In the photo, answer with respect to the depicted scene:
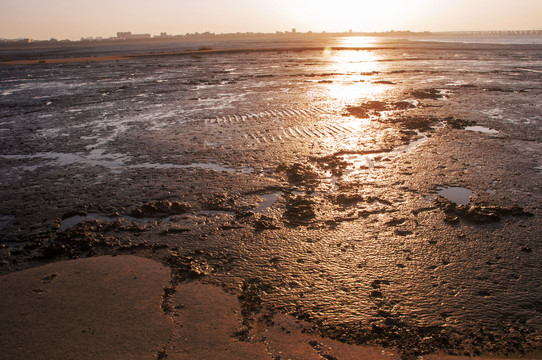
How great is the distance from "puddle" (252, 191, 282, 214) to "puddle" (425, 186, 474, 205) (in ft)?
5.93

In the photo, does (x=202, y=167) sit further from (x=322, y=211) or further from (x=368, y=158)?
(x=368, y=158)

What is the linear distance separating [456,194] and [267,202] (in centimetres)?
231

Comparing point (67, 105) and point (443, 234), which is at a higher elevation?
point (67, 105)

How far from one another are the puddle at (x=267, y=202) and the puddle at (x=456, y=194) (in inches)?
71.2

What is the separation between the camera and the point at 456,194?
14.5 feet

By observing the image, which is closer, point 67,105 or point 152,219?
point 152,219

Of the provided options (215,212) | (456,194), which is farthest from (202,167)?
(456,194)

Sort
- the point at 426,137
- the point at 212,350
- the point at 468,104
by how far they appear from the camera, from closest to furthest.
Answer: the point at 212,350, the point at 426,137, the point at 468,104

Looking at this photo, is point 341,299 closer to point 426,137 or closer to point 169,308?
point 169,308

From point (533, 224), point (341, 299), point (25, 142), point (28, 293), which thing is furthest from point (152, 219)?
point (25, 142)

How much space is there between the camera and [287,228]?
3734 mm

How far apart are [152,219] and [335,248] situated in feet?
6.72

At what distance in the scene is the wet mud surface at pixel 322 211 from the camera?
8.61 ft

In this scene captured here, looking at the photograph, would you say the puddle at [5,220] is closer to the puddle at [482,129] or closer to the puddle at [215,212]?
the puddle at [215,212]
